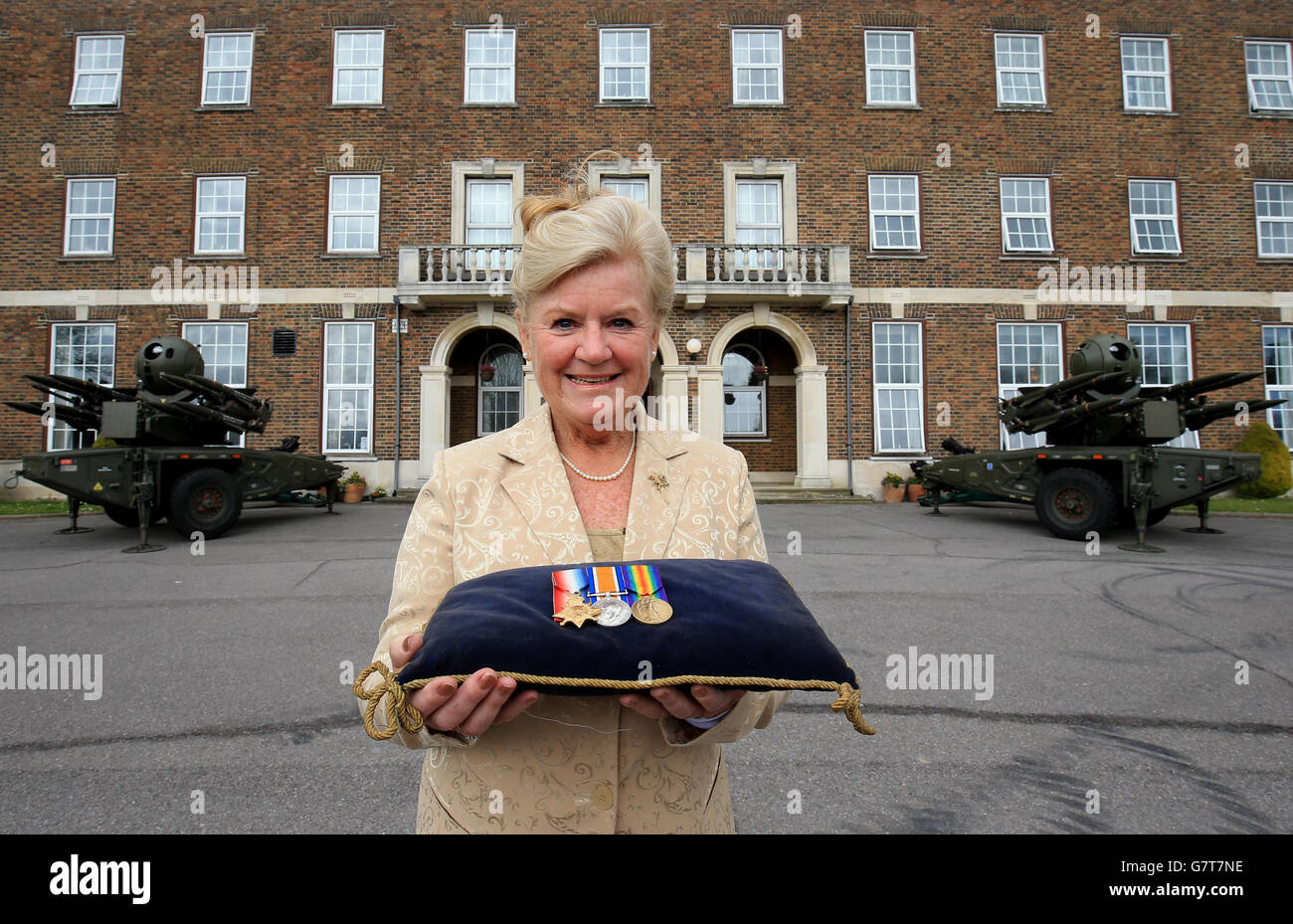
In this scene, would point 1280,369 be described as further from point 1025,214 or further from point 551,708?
point 551,708

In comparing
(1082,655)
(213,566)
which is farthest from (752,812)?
(213,566)

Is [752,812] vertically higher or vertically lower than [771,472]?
lower

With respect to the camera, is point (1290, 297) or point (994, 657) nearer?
point (994, 657)

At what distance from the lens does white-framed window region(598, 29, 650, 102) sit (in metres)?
16.7

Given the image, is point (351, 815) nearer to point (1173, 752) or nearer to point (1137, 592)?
point (1173, 752)

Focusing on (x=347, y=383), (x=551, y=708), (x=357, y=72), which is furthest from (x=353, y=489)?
(x=551, y=708)

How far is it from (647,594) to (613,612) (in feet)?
0.27

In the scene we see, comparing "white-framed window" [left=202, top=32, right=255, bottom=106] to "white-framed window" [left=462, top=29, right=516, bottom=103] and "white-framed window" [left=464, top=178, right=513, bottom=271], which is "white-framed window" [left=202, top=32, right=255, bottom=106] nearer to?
"white-framed window" [left=462, top=29, right=516, bottom=103]

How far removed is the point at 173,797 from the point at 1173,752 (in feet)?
14.6

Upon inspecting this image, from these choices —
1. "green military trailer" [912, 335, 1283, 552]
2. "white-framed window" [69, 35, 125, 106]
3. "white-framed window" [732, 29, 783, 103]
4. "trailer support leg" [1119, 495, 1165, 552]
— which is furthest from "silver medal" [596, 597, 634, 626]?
"white-framed window" [69, 35, 125, 106]

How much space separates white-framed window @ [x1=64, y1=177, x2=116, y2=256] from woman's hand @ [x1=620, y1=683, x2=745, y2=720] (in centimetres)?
Result: 2093

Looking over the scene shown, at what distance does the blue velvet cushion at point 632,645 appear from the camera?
1.18 metres

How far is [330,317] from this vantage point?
1605 centimetres

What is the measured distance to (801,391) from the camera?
16328mm
